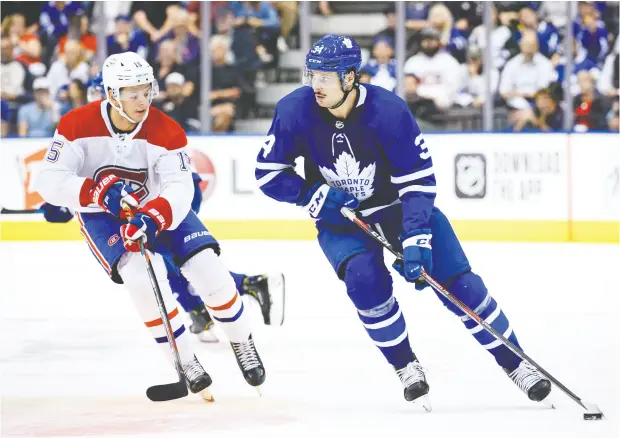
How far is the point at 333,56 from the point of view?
11.9 ft

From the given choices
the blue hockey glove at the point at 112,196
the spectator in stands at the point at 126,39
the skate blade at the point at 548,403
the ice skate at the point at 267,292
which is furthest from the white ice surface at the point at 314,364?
the spectator in stands at the point at 126,39

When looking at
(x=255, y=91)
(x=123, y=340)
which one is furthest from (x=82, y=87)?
(x=123, y=340)

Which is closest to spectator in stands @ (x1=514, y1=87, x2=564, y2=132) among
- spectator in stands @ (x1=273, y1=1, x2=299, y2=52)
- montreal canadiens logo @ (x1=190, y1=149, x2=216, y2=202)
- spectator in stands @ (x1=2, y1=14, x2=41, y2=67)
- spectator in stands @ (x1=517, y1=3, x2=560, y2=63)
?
spectator in stands @ (x1=517, y1=3, x2=560, y2=63)

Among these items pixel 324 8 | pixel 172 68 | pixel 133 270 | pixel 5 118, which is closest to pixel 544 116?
pixel 324 8

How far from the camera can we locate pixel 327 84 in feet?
12.0

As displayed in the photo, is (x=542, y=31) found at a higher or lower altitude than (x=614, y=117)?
higher

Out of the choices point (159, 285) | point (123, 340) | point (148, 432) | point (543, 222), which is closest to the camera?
point (148, 432)

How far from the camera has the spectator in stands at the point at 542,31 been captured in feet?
29.3

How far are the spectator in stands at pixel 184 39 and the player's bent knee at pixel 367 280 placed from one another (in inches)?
225

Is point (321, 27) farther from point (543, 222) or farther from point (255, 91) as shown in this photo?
point (543, 222)

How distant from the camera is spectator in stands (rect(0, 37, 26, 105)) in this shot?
932cm

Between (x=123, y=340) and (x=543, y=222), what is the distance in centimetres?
399

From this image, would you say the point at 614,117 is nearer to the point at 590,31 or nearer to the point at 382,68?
the point at 590,31

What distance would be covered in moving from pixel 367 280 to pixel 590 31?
224 inches
